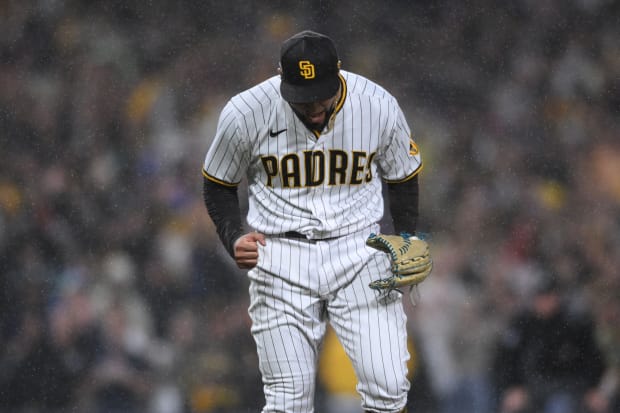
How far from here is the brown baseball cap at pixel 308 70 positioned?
256cm

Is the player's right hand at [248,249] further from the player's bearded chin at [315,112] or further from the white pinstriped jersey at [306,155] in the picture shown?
the player's bearded chin at [315,112]

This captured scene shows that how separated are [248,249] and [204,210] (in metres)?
1.83

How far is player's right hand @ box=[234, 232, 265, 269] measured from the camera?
268cm

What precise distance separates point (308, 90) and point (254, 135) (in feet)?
0.79

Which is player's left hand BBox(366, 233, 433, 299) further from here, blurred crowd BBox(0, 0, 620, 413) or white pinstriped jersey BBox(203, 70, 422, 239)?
blurred crowd BBox(0, 0, 620, 413)

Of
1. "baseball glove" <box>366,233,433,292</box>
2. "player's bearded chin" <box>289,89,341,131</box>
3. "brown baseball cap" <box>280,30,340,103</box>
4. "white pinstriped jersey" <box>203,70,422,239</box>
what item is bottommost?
"baseball glove" <box>366,233,433,292</box>

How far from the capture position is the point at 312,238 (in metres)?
2.75

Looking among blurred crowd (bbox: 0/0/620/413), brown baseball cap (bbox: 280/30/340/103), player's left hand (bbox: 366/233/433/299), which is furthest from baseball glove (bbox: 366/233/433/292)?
blurred crowd (bbox: 0/0/620/413)

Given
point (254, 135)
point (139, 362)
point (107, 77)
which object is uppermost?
point (107, 77)

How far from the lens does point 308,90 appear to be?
2.56 m

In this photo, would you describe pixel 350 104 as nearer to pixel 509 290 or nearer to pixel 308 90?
pixel 308 90

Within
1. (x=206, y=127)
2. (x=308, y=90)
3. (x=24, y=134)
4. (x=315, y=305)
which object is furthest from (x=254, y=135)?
(x=24, y=134)

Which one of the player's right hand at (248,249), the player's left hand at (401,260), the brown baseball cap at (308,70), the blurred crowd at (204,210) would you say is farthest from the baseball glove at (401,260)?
the blurred crowd at (204,210)

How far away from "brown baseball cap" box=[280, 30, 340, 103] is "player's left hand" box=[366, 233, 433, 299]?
46 cm
